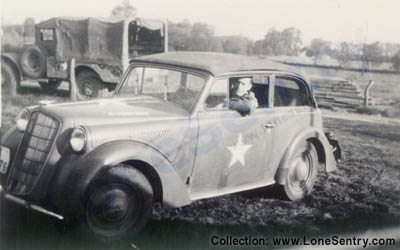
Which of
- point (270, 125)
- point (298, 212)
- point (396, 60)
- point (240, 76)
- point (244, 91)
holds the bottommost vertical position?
point (298, 212)

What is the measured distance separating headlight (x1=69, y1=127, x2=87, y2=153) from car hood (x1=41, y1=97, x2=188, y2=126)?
10 centimetres

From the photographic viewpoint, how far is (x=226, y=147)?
290 cm

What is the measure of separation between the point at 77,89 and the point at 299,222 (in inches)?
76.2

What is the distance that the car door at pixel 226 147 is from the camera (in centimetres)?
282

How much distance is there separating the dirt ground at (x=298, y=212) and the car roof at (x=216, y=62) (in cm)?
70

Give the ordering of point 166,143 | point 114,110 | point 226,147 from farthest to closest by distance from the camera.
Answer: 1. point 226,147
2. point 114,110
3. point 166,143

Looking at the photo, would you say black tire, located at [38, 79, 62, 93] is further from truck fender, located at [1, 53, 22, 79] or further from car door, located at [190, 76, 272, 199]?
car door, located at [190, 76, 272, 199]

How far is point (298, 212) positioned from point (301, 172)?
1.17 ft

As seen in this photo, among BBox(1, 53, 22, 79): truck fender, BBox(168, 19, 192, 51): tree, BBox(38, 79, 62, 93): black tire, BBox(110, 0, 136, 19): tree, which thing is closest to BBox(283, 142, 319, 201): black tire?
BBox(168, 19, 192, 51): tree

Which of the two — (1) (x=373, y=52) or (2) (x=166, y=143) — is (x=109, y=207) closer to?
(2) (x=166, y=143)

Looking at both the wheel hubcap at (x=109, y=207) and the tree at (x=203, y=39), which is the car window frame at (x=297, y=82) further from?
the wheel hubcap at (x=109, y=207)

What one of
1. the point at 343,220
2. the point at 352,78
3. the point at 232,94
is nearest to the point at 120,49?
the point at 232,94

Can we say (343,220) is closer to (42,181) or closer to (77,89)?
(42,181)

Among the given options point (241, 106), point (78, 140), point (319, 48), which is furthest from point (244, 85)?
point (78, 140)
